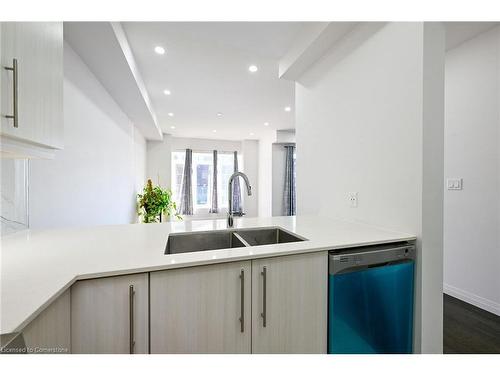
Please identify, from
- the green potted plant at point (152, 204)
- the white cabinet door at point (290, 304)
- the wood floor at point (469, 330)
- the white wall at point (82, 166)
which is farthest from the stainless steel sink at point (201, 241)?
the green potted plant at point (152, 204)

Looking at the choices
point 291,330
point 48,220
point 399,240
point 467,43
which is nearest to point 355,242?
point 399,240

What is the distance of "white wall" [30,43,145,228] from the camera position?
1710mm

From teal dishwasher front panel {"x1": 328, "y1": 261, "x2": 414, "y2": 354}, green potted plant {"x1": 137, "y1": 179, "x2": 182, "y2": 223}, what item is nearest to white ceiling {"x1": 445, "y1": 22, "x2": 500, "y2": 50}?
teal dishwasher front panel {"x1": 328, "y1": 261, "x2": 414, "y2": 354}

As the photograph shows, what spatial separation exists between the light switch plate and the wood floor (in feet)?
3.60

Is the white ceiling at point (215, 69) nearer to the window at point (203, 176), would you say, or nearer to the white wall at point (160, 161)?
the white wall at point (160, 161)

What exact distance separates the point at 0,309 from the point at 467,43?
11.9 feet

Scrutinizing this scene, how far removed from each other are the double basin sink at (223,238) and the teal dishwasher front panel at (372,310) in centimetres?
33

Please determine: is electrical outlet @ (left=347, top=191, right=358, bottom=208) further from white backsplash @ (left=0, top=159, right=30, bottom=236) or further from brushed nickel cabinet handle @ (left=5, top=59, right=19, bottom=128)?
white backsplash @ (left=0, top=159, right=30, bottom=236)

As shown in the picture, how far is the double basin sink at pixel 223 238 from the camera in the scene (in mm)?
1423

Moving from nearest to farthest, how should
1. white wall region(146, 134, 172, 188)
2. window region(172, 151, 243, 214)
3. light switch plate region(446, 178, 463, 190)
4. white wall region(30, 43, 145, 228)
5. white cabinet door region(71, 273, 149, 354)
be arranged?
white cabinet door region(71, 273, 149, 354)
white wall region(30, 43, 145, 228)
light switch plate region(446, 178, 463, 190)
white wall region(146, 134, 172, 188)
window region(172, 151, 243, 214)

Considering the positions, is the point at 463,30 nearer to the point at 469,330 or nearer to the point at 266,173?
the point at 469,330

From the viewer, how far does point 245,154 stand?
23.7ft

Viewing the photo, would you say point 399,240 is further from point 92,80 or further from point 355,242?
point 92,80
